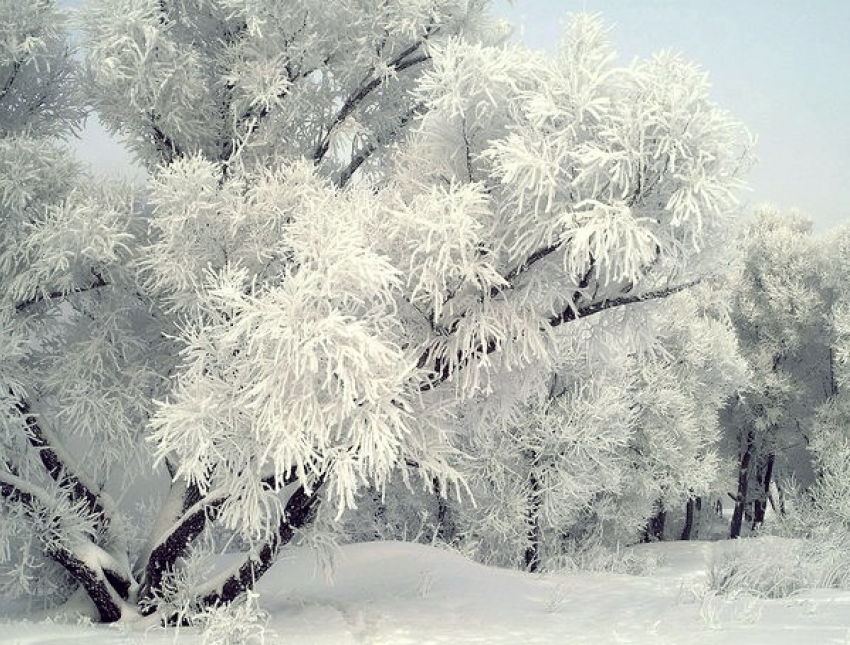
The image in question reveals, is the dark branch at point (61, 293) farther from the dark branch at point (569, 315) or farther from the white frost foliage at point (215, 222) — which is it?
the dark branch at point (569, 315)

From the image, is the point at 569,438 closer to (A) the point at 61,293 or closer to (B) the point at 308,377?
(A) the point at 61,293

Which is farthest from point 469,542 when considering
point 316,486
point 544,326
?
point 544,326

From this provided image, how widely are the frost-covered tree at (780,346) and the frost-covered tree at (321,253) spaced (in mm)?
17223

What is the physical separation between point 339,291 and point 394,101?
4375mm

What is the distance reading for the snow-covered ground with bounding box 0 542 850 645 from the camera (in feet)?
18.4

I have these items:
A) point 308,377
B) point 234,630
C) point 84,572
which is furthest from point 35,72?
point 234,630

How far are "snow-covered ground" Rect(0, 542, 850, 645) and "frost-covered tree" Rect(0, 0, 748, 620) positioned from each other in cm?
83

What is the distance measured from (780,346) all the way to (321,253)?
21088 mm

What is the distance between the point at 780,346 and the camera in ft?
76.8

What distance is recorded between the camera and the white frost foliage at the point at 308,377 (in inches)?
214

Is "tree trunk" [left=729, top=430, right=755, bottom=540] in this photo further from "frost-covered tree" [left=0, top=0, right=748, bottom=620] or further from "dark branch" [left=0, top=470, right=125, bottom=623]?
"dark branch" [left=0, top=470, right=125, bottom=623]

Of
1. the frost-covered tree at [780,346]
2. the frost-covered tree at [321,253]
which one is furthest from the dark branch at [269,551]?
the frost-covered tree at [780,346]

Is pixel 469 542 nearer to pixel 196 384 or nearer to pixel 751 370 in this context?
pixel 196 384

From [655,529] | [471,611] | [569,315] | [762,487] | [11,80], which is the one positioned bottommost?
[655,529]
